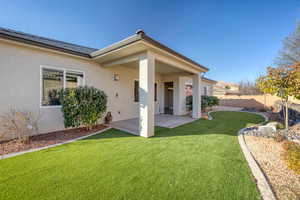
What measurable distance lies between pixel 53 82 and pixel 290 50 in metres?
22.6

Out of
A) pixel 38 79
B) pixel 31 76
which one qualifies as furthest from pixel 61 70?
pixel 31 76

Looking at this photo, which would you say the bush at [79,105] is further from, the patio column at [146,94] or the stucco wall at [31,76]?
the patio column at [146,94]

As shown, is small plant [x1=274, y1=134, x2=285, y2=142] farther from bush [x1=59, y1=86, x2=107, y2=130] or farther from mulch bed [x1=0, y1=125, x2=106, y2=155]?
mulch bed [x1=0, y1=125, x2=106, y2=155]

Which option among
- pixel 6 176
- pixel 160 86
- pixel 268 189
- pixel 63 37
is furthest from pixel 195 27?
pixel 6 176

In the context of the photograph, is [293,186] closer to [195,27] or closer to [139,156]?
[139,156]

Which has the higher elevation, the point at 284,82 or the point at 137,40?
the point at 137,40

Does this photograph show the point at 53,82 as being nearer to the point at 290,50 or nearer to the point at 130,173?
the point at 130,173

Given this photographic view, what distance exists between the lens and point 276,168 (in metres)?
2.65

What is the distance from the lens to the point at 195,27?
9.41 meters

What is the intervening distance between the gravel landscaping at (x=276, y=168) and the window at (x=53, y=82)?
7552mm

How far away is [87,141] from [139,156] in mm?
2307

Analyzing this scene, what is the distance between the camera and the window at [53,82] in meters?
5.04

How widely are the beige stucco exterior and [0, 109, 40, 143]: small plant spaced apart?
0.66ft

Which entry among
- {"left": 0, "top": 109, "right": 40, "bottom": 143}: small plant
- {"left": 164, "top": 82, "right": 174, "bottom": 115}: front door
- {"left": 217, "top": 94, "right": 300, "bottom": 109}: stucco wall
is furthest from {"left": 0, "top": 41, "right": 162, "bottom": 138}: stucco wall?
{"left": 217, "top": 94, "right": 300, "bottom": 109}: stucco wall
